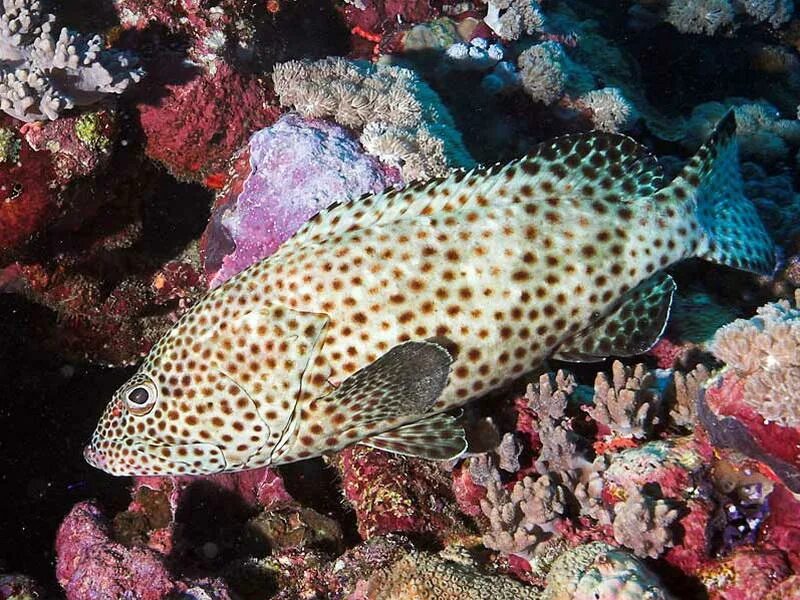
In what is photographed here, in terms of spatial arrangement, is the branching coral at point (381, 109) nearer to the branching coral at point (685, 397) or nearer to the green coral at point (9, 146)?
the green coral at point (9, 146)

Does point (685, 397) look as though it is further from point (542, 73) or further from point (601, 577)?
point (542, 73)

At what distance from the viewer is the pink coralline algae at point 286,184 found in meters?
4.66

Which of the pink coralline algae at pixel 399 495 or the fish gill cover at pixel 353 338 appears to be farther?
the pink coralline algae at pixel 399 495

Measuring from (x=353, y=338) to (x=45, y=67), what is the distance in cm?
293

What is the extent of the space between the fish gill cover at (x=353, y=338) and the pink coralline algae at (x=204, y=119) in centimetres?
2

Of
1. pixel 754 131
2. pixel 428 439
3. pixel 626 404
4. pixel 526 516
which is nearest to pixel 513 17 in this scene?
pixel 754 131

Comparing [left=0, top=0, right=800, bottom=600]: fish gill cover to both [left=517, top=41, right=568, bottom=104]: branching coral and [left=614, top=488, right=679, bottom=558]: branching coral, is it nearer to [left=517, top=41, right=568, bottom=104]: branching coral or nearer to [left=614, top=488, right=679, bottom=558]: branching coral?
[left=614, top=488, right=679, bottom=558]: branching coral

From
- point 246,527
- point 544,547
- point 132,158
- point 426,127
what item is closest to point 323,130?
point 426,127

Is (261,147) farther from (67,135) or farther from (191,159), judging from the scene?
(67,135)

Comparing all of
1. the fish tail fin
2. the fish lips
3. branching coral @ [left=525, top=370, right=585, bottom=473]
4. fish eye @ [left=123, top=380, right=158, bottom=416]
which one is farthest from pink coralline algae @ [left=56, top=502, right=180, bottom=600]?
the fish tail fin

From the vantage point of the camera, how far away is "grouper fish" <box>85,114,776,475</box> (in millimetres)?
3488

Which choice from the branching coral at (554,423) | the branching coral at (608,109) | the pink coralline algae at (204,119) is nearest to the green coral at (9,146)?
the pink coralline algae at (204,119)

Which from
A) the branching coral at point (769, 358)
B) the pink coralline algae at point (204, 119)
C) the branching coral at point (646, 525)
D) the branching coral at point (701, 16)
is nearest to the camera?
the branching coral at point (769, 358)

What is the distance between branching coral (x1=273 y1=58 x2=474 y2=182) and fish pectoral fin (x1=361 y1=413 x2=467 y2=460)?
1.92m
